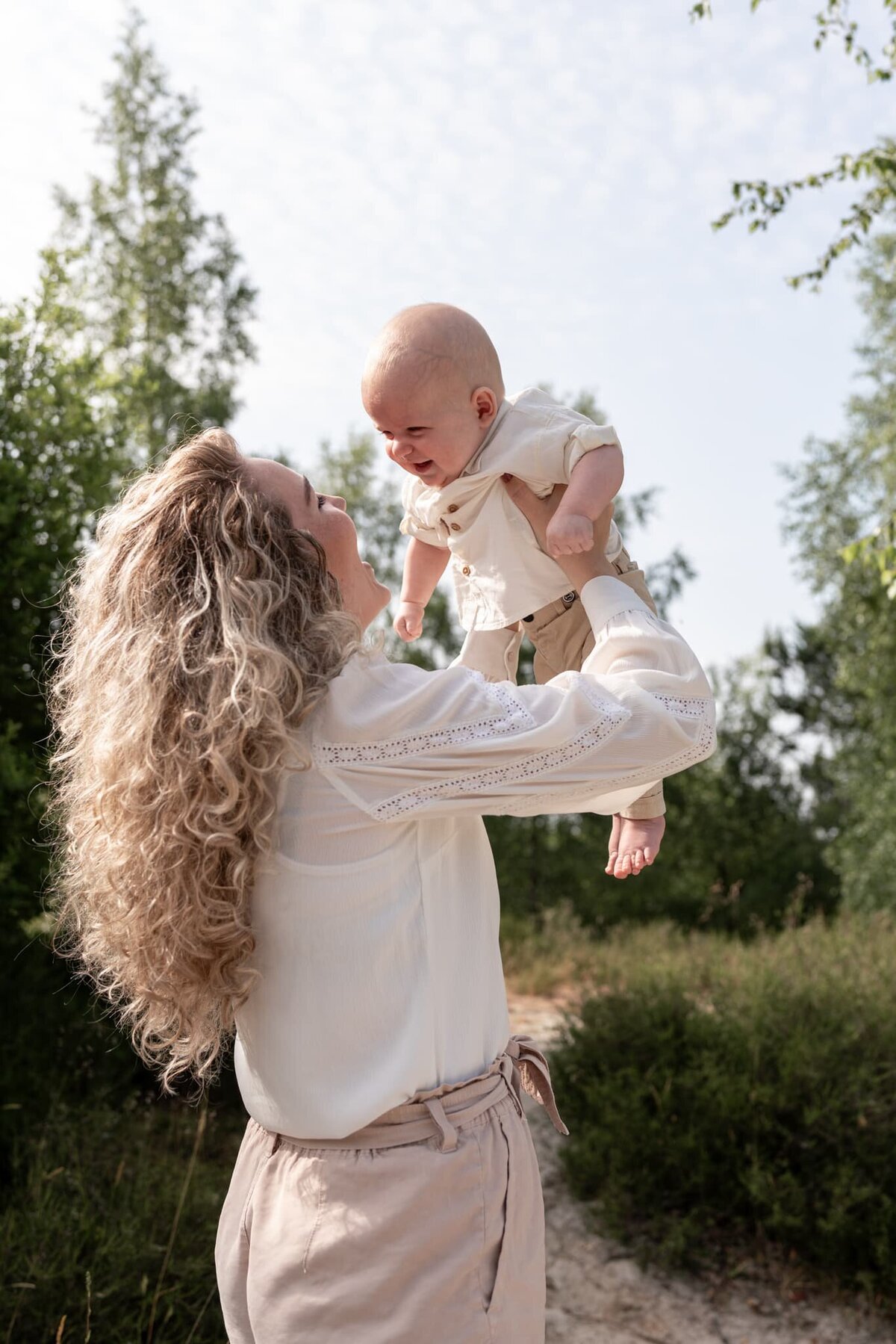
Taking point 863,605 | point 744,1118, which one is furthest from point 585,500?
point 863,605

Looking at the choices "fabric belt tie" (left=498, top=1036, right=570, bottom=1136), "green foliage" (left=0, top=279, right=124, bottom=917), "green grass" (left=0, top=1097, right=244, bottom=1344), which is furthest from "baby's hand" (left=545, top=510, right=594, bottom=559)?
"green foliage" (left=0, top=279, right=124, bottom=917)

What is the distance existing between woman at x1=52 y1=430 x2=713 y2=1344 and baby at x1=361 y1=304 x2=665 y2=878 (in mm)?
313

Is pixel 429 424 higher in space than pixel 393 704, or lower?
higher

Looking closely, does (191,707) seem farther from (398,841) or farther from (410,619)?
(410,619)

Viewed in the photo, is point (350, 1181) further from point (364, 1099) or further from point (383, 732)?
point (383, 732)

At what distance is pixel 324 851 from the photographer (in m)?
1.54

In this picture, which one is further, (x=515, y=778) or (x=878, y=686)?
(x=878, y=686)

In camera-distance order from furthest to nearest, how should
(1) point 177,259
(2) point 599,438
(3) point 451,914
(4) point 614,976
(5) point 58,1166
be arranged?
(1) point 177,259 < (4) point 614,976 < (5) point 58,1166 < (2) point 599,438 < (3) point 451,914

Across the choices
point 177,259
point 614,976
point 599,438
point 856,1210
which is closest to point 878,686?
point 614,976

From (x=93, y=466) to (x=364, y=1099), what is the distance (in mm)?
3660

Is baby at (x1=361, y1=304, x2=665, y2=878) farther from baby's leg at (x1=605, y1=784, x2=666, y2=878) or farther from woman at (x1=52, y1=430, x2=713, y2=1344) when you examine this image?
woman at (x1=52, y1=430, x2=713, y2=1344)

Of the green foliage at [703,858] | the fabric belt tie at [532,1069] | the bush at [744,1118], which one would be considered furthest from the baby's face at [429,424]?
the green foliage at [703,858]

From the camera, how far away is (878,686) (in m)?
12.7

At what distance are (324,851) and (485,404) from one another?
32.1 inches
